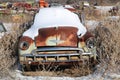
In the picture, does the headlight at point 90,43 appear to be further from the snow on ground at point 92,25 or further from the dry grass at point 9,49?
the snow on ground at point 92,25

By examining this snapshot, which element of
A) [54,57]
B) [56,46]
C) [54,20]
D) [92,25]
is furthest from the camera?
[92,25]

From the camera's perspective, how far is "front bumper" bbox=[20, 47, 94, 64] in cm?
747

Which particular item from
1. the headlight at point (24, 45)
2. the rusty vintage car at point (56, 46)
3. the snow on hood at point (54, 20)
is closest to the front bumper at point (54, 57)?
the rusty vintage car at point (56, 46)

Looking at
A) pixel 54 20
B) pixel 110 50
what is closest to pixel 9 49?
pixel 54 20

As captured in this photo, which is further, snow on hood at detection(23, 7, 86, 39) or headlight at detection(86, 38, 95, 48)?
snow on hood at detection(23, 7, 86, 39)

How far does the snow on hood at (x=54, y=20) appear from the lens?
8274 mm

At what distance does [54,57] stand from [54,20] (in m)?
1.54

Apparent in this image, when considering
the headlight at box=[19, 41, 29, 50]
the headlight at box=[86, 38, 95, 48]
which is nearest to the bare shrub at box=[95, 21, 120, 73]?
the headlight at box=[86, 38, 95, 48]

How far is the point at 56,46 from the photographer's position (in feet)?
25.0

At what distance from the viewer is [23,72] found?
25.2ft

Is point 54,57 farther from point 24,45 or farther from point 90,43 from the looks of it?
point 90,43

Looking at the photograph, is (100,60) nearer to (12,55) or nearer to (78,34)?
(78,34)

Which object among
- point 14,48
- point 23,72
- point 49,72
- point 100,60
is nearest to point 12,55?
point 14,48

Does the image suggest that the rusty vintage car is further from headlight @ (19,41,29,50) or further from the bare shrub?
the bare shrub
